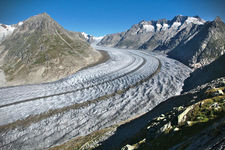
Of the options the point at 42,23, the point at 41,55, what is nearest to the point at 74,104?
the point at 41,55

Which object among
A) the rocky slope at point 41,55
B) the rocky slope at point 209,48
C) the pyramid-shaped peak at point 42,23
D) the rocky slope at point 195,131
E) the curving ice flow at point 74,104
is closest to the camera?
the rocky slope at point 195,131

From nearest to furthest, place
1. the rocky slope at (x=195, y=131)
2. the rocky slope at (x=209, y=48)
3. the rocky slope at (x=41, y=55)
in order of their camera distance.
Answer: the rocky slope at (x=195, y=131) < the rocky slope at (x=41, y=55) < the rocky slope at (x=209, y=48)

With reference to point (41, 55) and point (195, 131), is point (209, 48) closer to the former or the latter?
point (195, 131)

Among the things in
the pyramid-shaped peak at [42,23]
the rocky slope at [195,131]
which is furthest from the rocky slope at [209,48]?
the pyramid-shaped peak at [42,23]

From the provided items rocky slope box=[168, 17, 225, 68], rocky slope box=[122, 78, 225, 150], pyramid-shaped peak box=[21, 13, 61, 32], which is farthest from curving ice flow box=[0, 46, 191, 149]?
pyramid-shaped peak box=[21, 13, 61, 32]

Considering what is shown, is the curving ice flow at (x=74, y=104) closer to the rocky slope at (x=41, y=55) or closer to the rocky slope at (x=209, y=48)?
the rocky slope at (x=41, y=55)

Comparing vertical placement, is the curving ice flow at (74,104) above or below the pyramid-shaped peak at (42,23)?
below
